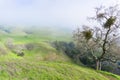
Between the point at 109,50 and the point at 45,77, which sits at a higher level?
the point at 109,50

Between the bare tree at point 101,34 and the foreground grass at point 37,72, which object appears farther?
the bare tree at point 101,34

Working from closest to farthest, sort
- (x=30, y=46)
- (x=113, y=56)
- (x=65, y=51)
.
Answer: (x=113, y=56), (x=65, y=51), (x=30, y=46)

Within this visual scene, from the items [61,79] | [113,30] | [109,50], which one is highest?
[113,30]

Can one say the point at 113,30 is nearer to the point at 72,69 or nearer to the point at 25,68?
the point at 72,69

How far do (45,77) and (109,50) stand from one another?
21.9 meters

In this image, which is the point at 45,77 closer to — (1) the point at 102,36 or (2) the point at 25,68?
(2) the point at 25,68

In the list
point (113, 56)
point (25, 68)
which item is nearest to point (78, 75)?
point (25, 68)

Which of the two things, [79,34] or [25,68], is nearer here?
A: [25,68]

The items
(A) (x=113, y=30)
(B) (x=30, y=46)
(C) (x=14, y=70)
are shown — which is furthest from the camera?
(B) (x=30, y=46)

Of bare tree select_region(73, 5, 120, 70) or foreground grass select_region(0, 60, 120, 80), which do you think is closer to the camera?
foreground grass select_region(0, 60, 120, 80)

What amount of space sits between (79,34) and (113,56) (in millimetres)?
7854

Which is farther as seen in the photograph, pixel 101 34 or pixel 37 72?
pixel 101 34

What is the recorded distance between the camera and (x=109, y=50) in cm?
4641

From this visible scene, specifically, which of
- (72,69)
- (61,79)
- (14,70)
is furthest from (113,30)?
(14,70)
